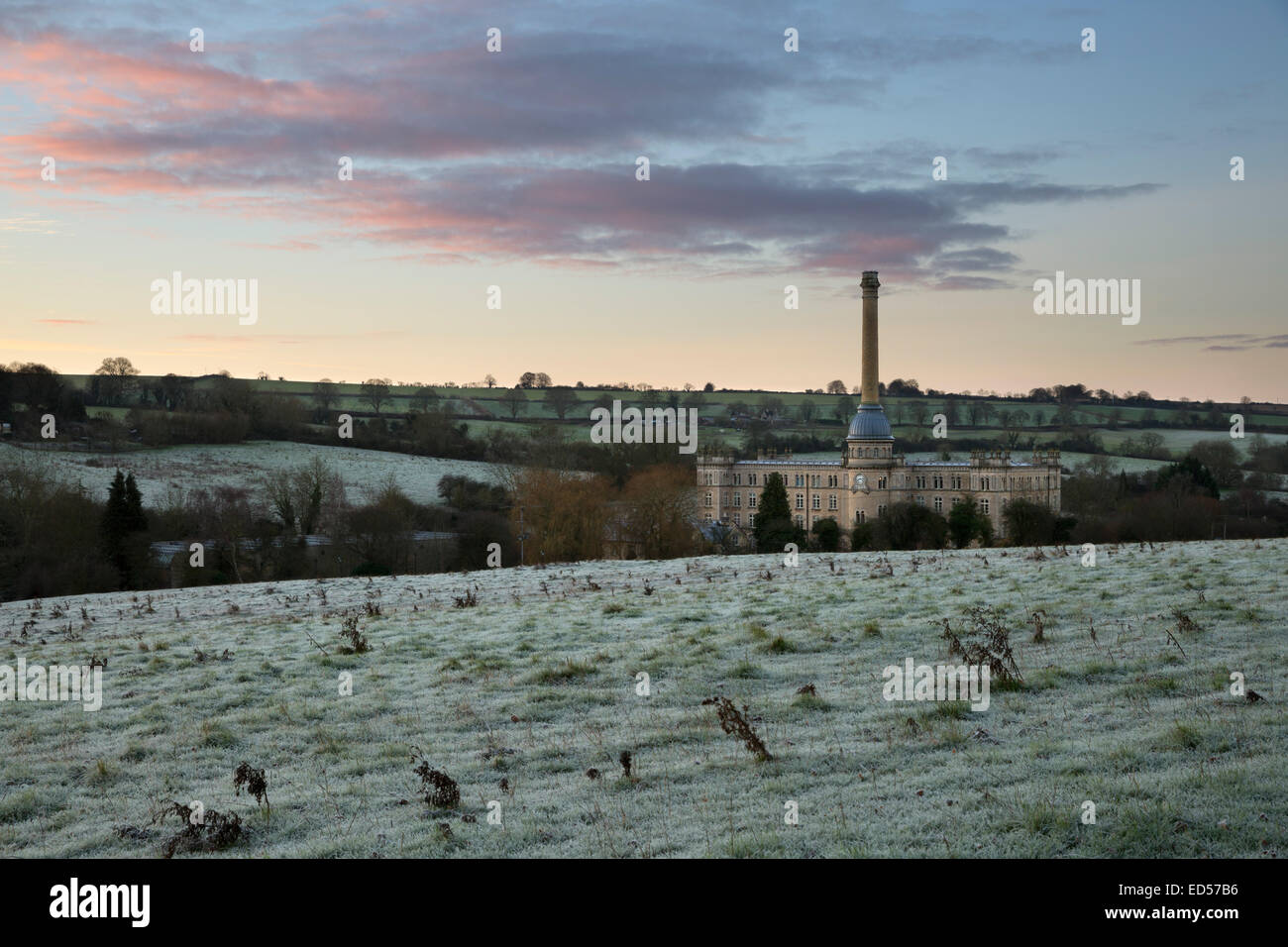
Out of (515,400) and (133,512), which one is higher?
(515,400)

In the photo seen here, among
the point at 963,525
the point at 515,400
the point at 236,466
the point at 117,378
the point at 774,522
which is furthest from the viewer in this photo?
the point at 515,400

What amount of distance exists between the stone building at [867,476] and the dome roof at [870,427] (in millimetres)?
141

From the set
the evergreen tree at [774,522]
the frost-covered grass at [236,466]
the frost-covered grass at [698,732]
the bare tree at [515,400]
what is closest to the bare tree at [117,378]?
the frost-covered grass at [236,466]

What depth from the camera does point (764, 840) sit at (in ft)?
31.9

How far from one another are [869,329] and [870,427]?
14.0m

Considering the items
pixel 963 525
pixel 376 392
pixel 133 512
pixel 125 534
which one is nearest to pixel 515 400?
pixel 376 392

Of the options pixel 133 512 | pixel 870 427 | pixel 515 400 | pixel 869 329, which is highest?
pixel 869 329

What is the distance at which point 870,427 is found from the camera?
146125 mm

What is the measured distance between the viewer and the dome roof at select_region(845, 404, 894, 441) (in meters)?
145

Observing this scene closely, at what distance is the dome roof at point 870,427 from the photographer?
14525 centimetres

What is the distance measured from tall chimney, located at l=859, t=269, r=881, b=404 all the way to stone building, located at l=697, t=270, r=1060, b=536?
141mm

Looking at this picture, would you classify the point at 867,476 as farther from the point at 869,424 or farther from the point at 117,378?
the point at 117,378

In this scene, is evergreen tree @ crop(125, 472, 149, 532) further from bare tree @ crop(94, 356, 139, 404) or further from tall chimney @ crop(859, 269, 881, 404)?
tall chimney @ crop(859, 269, 881, 404)
